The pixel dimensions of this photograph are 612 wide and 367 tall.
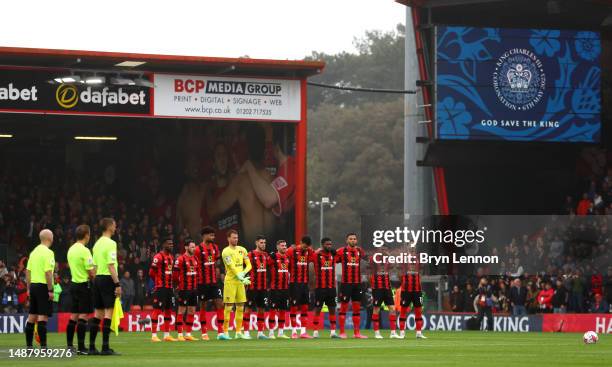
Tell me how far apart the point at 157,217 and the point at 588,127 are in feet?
49.0

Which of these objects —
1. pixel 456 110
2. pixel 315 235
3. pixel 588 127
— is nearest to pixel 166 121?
pixel 456 110

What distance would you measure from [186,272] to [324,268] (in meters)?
3.26

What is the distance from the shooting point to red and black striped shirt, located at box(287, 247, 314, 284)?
31.6 metres

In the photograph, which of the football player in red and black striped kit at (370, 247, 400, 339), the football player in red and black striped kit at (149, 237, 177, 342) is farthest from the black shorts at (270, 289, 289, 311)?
the football player in red and black striped kit at (149, 237, 177, 342)

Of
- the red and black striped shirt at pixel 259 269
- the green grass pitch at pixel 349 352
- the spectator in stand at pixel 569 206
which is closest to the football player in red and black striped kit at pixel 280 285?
the red and black striped shirt at pixel 259 269

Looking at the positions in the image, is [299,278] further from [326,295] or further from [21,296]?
[21,296]

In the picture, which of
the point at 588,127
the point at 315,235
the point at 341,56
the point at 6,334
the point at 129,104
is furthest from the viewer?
the point at 341,56

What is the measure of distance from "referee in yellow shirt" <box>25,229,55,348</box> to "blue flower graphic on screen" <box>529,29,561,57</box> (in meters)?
23.2

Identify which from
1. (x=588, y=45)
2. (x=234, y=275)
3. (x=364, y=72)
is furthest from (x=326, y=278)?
(x=364, y=72)

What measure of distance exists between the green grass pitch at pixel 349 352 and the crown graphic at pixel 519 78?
11.5 metres

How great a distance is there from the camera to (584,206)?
44.1 metres

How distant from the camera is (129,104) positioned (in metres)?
39.2

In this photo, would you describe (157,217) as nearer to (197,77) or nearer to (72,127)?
(72,127)

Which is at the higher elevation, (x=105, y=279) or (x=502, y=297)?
(x=105, y=279)
